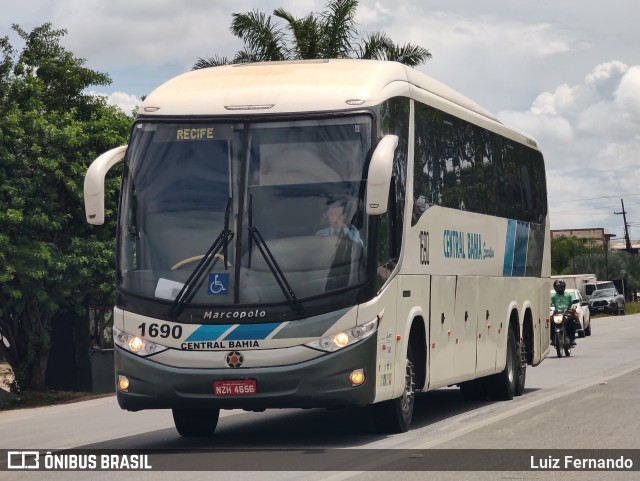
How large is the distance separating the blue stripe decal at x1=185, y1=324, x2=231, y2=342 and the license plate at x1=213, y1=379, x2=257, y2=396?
41 cm

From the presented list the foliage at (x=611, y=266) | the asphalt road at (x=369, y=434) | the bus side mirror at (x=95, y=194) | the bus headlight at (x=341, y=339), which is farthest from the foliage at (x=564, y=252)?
the bus side mirror at (x=95, y=194)

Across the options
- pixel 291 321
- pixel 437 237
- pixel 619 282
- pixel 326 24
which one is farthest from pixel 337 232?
pixel 619 282

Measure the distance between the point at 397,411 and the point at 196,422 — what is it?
226 centimetres

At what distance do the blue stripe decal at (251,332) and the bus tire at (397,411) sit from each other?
1877 mm

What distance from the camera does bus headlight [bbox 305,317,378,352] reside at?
12.0 m

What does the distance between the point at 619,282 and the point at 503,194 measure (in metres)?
80.9

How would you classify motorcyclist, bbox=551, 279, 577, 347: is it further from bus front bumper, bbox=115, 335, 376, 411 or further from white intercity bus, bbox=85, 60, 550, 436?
bus front bumper, bbox=115, 335, 376, 411

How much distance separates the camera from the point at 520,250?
19750mm

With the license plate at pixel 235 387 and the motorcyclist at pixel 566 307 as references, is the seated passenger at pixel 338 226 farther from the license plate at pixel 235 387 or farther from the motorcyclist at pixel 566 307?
the motorcyclist at pixel 566 307

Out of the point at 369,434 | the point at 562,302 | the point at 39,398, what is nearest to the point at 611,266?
the point at 562,302

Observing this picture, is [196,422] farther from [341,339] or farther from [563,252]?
[563,252]

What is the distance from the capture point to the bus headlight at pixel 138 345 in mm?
12289

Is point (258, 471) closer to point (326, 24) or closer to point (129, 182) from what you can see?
point (129, 182)

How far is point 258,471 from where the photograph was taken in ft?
35.3
